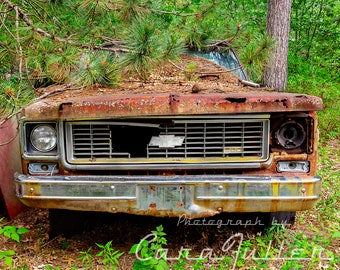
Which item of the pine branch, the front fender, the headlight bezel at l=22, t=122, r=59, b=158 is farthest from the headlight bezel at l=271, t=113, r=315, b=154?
the front fender

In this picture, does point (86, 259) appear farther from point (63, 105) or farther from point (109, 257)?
point (63, 105)

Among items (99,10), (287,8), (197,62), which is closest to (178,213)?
(197,62)

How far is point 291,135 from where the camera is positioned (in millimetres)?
2754

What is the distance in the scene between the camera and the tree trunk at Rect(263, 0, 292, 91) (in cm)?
765

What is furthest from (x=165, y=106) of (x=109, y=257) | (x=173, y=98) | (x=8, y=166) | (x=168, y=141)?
(x=8, y=166)

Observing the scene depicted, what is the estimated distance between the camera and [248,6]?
10.9 metres

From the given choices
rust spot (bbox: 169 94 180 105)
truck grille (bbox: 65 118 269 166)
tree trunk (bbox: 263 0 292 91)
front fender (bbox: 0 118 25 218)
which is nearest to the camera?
rust spot (bbox: 169 94 180 105)

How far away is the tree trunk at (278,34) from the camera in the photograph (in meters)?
7.65

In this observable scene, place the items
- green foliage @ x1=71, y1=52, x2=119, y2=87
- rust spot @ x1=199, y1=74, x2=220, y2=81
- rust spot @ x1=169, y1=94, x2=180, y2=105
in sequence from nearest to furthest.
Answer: rust spot @ x1=169, y1=94, x2=180, y2=105, green foliage @ x1=71, y1=52, x2=119, y2=87, rust spot @ x1=199, y1=74, x2=220, y2=81

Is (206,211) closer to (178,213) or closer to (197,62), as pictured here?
(178,213)

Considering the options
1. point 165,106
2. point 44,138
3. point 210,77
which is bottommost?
point 44,138

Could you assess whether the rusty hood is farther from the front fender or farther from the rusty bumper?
the front fender

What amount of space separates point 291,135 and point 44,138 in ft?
5.27

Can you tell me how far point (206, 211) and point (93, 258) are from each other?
3.06ft
